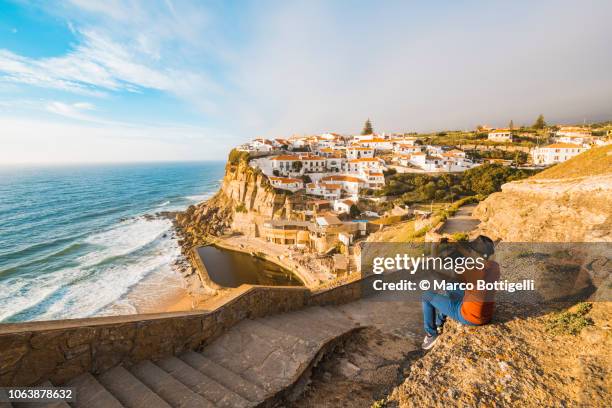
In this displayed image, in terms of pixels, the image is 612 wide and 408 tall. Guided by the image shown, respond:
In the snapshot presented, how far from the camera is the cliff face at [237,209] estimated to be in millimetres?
42628

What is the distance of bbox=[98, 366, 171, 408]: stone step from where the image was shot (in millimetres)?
3324

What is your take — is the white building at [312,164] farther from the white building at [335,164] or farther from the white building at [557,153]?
the white building at [557,153]

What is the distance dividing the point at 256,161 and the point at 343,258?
112 ft

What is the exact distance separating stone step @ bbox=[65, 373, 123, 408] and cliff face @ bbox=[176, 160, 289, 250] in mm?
36406

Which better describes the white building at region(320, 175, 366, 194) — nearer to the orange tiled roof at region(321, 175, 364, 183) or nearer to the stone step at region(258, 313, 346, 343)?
the orange tiled roof at region(321, 175, 364, 183)

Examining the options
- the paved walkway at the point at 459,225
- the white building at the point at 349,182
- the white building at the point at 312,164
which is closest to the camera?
the paved walkway at the point at 459,225

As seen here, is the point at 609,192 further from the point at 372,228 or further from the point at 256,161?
the point at 256,161

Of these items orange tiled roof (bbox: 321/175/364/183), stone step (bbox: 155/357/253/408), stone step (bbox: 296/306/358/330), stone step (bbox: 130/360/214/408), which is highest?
stone step (bbox: 130/360/214/408)

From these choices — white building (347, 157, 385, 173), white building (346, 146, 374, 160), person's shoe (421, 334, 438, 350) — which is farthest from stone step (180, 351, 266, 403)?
white building (346, 146, 374, 160)

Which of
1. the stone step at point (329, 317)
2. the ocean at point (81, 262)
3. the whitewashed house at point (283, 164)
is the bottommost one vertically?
the ocean at point (81, 262)

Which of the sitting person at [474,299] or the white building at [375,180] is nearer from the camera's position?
the sitting person at [474,299]

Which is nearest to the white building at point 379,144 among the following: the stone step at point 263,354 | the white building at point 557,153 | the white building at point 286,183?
the white building at point 557,153

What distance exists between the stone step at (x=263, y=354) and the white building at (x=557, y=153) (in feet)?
211

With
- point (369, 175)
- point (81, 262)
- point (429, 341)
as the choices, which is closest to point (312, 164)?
point (369, 175)
